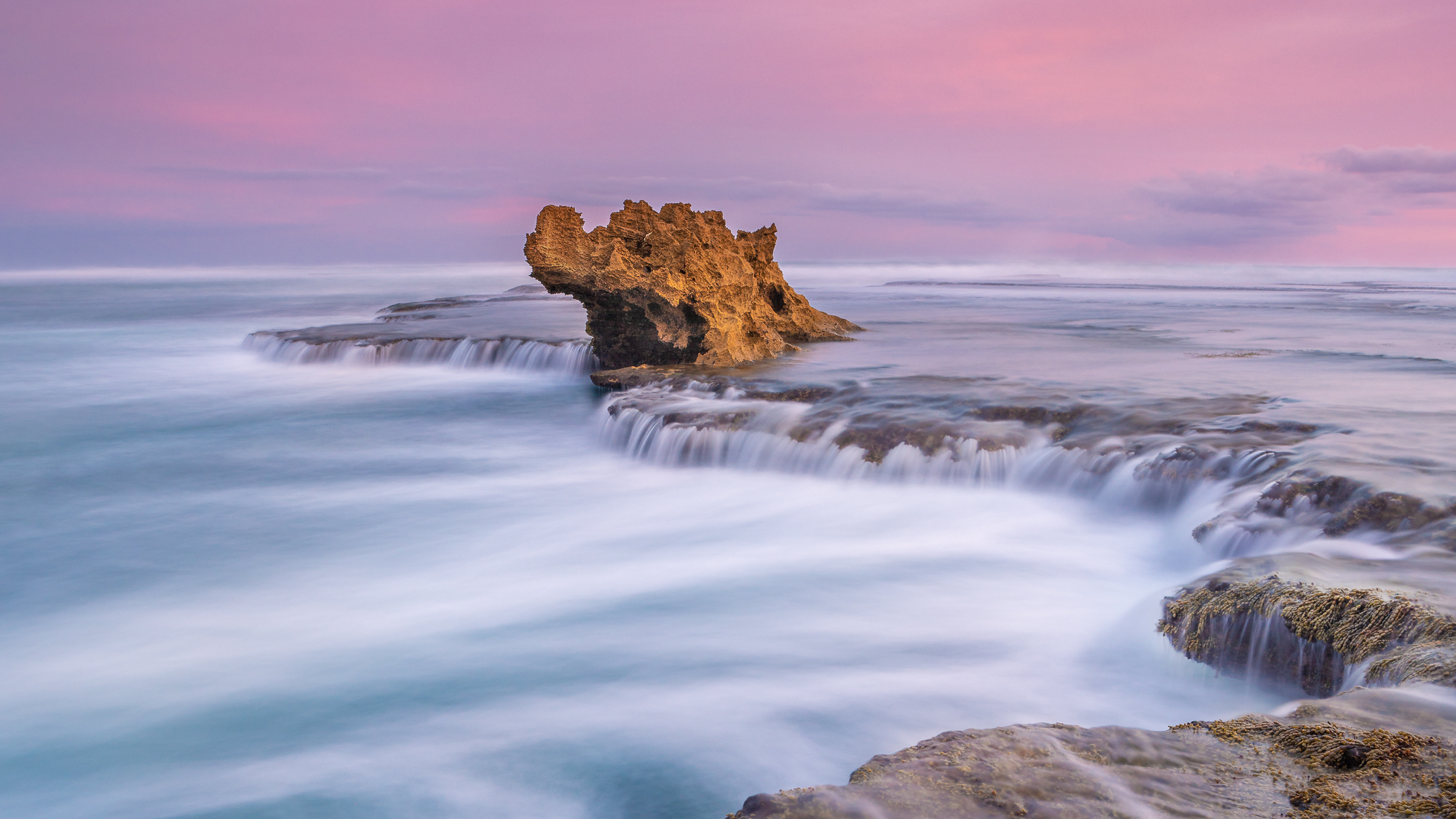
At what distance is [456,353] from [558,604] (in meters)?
13.7

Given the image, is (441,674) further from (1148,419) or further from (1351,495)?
(1148,419)

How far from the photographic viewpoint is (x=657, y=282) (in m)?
13.7

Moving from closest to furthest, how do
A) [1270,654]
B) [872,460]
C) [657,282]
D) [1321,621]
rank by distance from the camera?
[1321,621] → [1270,654] → [872,460] → [657,282]

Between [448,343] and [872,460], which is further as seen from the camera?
[448,343]

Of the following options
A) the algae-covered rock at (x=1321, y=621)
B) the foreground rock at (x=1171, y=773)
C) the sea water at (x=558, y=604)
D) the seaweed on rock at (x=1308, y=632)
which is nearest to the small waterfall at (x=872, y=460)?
the sea water at (x=558, y=604)

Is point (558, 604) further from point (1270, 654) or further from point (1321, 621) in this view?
point (1321, 621)

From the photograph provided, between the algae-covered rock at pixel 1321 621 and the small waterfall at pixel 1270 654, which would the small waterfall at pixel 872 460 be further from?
the small waterfall at pixel 1270 654

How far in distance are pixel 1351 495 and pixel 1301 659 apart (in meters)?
2.71

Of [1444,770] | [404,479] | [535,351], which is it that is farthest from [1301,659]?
[535,351]

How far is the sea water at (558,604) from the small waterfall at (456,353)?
177 inches

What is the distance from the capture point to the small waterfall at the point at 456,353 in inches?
712

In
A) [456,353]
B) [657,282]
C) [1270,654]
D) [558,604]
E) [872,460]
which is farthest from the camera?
[456,353]

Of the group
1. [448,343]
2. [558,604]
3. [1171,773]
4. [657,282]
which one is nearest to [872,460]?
[558,604]

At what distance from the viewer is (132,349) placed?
25.5m
